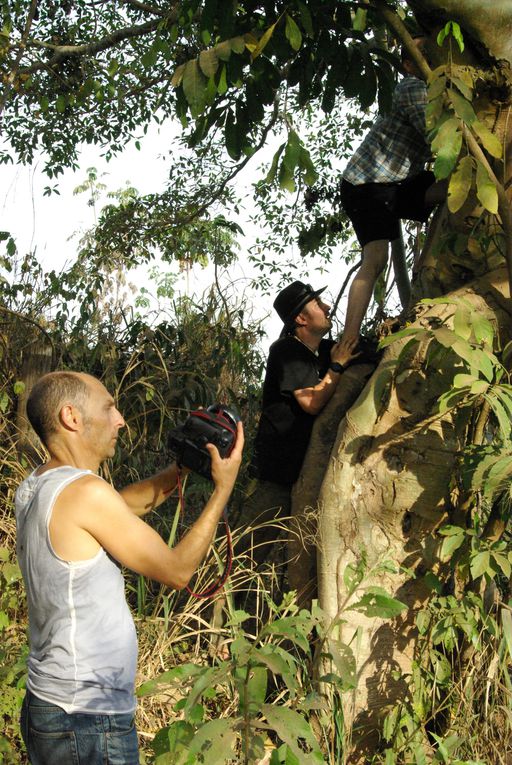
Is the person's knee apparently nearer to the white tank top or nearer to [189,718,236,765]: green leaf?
the white tank top

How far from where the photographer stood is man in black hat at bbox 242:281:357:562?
163 inches

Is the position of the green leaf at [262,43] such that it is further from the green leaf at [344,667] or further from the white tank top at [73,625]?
the green leaf at [344,667]

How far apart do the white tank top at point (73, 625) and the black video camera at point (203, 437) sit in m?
0.42

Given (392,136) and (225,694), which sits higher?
(392,136)

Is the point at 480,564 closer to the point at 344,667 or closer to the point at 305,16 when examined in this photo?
the point at 344,667

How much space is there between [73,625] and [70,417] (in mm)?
561

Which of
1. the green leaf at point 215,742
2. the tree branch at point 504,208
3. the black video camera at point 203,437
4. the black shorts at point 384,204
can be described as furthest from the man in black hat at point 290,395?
the green leaf at point 215,742

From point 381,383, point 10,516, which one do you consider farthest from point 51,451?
point 10,516

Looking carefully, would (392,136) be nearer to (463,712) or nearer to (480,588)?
(480,588)

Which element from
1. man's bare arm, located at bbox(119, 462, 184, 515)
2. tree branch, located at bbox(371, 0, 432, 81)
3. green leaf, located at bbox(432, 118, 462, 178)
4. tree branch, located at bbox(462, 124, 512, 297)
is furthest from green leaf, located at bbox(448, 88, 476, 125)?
man's bare arm, located at bbox(119, 462, 184, 515)

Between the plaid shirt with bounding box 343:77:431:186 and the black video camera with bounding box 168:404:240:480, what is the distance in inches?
78.9

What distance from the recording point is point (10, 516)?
15.7ft

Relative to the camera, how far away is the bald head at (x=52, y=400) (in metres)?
2.43

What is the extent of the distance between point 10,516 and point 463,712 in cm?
258
